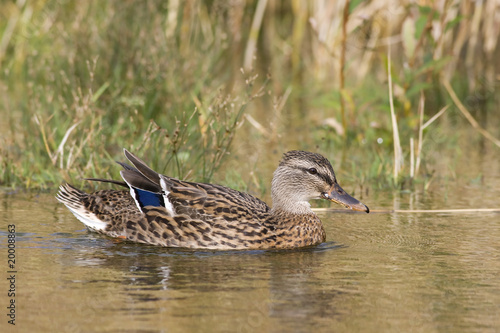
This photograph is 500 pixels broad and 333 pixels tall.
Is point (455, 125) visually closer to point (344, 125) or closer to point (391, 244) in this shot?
point (344, 125)

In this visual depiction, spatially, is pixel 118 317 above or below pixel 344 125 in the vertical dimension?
below

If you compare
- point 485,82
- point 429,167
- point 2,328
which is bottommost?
point 2,328

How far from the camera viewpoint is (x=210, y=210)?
6793 millimetres

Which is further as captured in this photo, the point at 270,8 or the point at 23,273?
the point at 270,8

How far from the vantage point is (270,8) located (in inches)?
751

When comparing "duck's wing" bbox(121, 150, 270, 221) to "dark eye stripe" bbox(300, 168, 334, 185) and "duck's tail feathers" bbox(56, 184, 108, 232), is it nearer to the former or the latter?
"duck's tail feathers" bbox(56, 184, 108, 232)

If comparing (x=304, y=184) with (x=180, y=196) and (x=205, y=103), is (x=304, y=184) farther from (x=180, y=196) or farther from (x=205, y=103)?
(x=205, y=103)

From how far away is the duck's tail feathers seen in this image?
704 centimetres

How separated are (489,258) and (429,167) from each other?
3655 millimetres

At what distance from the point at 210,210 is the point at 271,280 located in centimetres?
124

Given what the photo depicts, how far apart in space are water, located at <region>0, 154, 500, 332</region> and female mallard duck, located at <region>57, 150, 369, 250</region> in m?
0.12

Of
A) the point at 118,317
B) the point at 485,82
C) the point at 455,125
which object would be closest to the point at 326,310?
the point at 118,317

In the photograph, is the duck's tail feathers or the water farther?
the duck's tail feathers

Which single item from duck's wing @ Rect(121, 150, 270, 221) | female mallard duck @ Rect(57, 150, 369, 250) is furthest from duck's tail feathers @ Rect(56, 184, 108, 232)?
duck's wing @ Rect(121, 150, 270, 221)
